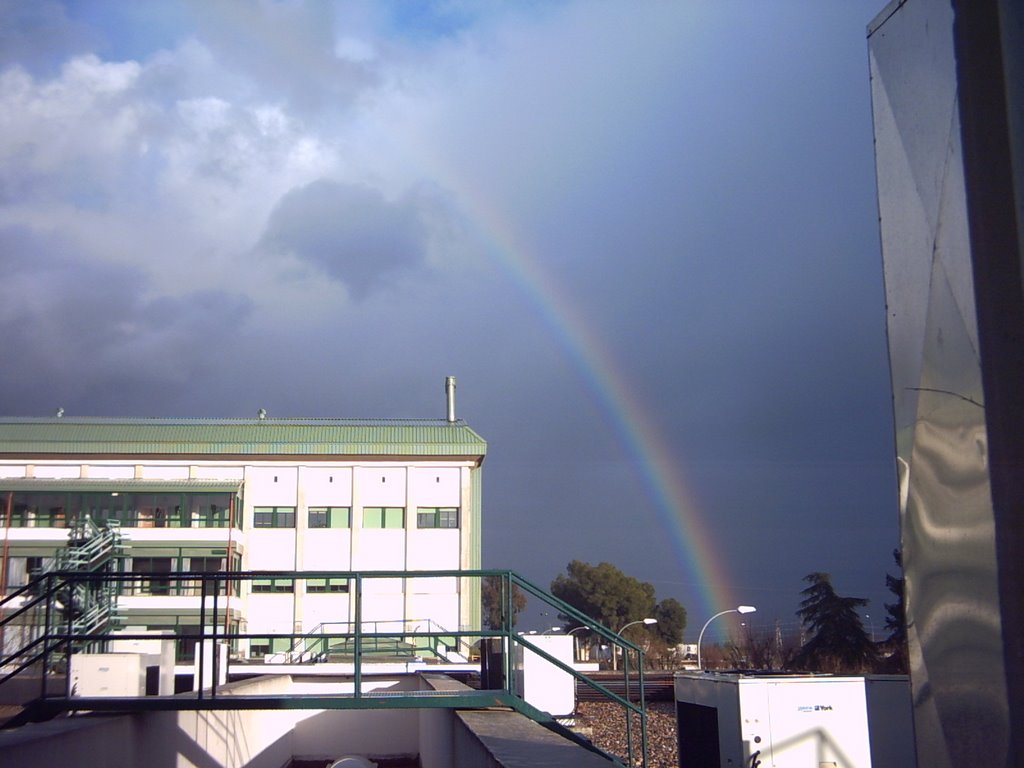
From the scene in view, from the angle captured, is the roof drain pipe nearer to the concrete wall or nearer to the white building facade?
the white building facade

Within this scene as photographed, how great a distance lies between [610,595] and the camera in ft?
287

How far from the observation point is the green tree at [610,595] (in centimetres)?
8688

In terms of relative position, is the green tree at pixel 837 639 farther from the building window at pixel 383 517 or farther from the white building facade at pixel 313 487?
the building window at pixel 383 517

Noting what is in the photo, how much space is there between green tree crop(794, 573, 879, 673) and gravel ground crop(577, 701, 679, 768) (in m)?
20.4

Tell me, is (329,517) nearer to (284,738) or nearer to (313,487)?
(313,487)

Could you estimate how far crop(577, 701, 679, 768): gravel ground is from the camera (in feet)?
64.3

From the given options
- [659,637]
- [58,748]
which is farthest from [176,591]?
[659,637]

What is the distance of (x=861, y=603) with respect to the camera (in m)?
49.4

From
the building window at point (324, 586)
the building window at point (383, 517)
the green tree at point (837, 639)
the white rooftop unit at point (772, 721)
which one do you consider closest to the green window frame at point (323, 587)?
the building window at point (324, 586)

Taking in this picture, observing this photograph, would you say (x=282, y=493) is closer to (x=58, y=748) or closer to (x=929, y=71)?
(x=58, y=748)

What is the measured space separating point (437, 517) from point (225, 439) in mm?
12625

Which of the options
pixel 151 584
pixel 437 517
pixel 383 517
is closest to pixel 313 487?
pixel 383 517

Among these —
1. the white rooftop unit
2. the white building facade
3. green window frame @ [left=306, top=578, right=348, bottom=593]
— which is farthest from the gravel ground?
green window frame @ [left=306, top=578, right=348, bottom=593]

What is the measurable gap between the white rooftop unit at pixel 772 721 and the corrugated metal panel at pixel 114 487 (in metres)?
36.1
